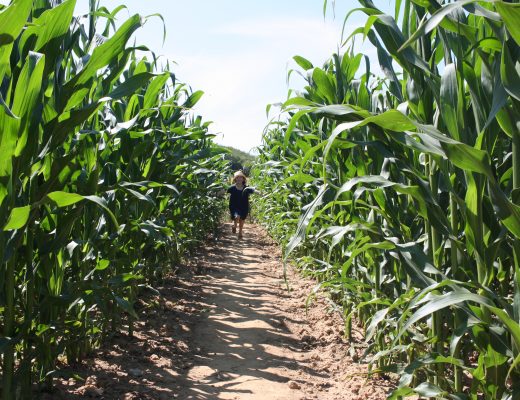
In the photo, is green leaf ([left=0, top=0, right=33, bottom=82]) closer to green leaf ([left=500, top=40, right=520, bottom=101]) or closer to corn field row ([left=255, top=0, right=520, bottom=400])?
corn field row ([left=255, top=0, right=520, bottom=400])

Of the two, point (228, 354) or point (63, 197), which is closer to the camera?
point (63, 197)

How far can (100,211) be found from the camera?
2637 millimetres

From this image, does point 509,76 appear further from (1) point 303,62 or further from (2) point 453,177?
(1) point 303,62

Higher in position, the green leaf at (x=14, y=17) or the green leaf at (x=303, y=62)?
the green leaf at (x=303, y=62)

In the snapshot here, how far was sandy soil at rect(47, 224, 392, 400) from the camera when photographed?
104 inches

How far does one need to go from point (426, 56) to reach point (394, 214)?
70cm

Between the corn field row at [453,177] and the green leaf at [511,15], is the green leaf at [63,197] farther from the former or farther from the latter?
the green leaf at [511,15]

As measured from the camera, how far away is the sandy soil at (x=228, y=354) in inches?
104

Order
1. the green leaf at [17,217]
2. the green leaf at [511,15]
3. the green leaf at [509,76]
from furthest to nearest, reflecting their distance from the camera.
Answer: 1. the green leaf at [17,217]
2. the green leaf at [509,76]
3. the green leaf at [511,15]

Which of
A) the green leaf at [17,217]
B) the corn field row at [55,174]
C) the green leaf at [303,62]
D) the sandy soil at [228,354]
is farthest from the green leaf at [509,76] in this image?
the green leaf at [303,62]

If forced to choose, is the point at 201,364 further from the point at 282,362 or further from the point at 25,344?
the point at 25,344

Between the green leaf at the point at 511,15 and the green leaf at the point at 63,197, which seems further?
the green leaf at the point at 63,197

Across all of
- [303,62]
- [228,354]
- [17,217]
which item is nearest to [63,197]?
[17,217]

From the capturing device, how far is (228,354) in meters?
3.35
